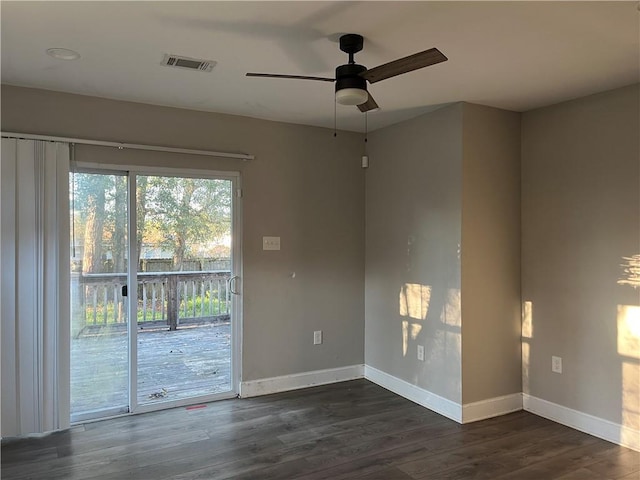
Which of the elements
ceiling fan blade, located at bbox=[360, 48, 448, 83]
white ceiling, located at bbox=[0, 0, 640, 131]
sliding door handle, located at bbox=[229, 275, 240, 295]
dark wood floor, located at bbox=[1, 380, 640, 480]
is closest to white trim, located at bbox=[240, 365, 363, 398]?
dark wood floor, located at bbox=[1, 380, 640, 480]

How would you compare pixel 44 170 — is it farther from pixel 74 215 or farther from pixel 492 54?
pixel 492 54

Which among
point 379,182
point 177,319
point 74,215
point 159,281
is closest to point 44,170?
point 74,215

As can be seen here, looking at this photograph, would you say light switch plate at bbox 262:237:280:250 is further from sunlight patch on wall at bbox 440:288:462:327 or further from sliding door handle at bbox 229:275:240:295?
sunlight patch on wall at bbox 440:288:462:327

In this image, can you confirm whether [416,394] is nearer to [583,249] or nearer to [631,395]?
[631,395]

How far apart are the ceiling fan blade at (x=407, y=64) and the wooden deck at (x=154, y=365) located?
8.79ft

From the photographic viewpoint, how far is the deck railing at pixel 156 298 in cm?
361

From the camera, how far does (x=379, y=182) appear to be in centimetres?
462

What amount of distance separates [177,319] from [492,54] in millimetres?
3175

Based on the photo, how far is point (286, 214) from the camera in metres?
4.38

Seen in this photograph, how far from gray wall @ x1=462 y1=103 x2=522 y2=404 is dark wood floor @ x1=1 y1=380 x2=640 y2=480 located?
1.29 feet

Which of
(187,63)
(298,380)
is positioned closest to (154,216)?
(187,63)

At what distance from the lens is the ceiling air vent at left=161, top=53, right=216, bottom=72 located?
9.24 ft

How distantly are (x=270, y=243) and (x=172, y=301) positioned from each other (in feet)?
3.33

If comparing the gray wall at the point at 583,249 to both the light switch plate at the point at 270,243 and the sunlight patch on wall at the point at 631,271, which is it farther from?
the light switch plate at the point at 270,243
